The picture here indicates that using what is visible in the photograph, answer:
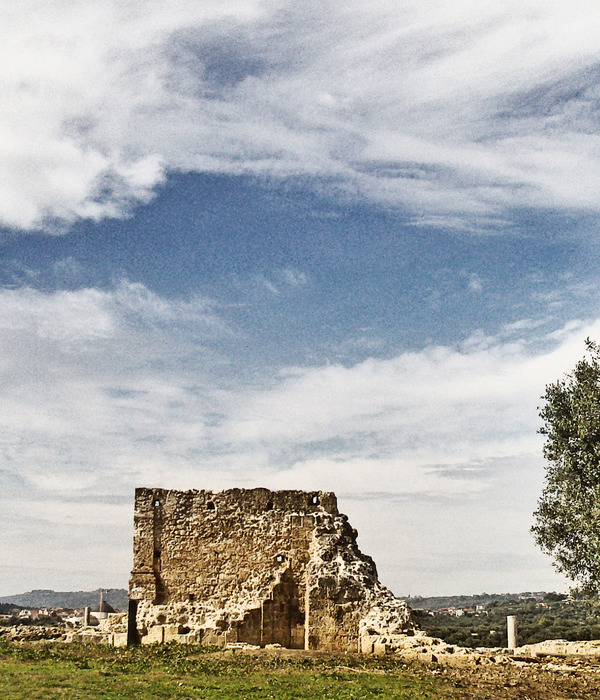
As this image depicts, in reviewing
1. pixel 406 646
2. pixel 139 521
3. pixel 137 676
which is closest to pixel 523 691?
pixel 406 646

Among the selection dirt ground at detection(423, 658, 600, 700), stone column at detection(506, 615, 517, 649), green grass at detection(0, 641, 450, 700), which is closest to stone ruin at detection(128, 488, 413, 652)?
green grass at detection(0, 641, 450, 700)

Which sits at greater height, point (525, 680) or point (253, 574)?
point (253, 574)

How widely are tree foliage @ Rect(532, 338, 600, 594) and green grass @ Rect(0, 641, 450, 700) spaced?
6.61 m

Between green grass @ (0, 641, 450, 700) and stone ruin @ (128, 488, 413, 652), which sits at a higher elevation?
stone ruin @ (128, 488, 413, 652)

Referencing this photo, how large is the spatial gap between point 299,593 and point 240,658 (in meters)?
4.82

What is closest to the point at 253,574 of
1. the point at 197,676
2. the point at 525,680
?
the point at 197,676

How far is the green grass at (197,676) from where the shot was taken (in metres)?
13.8

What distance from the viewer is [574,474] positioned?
21734 millimetres

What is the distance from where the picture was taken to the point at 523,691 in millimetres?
14727

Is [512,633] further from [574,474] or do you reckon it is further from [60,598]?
[60,598]

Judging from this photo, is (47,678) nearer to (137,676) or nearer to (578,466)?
(137,676)

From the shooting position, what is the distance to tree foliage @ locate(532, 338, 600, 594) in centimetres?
2103

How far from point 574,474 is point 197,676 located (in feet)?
37.5

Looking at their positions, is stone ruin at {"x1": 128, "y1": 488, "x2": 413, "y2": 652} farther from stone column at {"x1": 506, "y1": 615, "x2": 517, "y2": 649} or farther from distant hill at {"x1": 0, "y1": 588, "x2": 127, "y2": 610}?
distant hill at {"x1": 0, "y1": 588, "x2": 127, "y2": 610}
